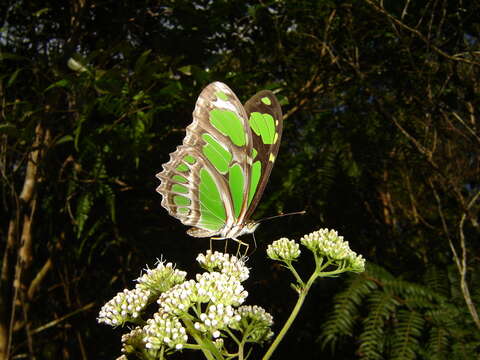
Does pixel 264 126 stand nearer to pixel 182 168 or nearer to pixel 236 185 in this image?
pixel 236 185

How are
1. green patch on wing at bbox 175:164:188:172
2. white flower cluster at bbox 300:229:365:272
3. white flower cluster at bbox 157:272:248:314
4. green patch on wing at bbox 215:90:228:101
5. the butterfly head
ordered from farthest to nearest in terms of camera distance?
green patch on wing at bbox 175:164:188:172
the butterfly head
green patch on wing at bbox 215:90:228:101
white flower cluster at bbox 300:229:365:272
white flower cluster at bbox 157:272:248:314

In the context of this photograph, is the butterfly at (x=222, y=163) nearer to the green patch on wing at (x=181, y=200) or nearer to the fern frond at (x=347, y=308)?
the green patch on wing at (x=181, y=200)

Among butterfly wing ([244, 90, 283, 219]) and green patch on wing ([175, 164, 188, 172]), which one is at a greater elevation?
butterfly wing ([244, 90, 283, 219])

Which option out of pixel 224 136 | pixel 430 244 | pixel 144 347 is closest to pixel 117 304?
pixel 144 347

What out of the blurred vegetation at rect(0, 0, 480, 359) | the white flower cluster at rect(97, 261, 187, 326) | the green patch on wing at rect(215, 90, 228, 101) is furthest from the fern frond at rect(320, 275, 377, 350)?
the green patch on wing at rect(215, 90, 228, 101)

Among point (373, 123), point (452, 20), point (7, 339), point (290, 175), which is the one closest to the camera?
point (7, 339)

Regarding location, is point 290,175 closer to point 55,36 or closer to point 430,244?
point 430,244

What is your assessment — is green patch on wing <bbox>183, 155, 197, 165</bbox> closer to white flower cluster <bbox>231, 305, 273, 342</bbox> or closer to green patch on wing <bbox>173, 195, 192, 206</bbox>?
green patch on wing <bbox>173, 195, 192, 206</bbox>
